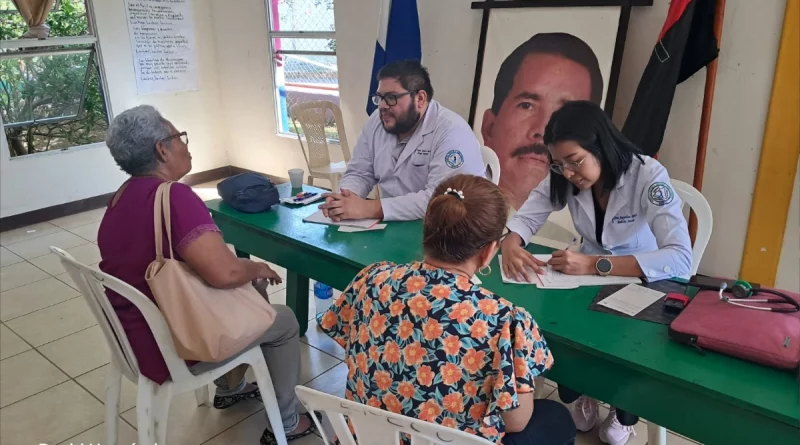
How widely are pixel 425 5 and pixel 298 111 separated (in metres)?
1.17

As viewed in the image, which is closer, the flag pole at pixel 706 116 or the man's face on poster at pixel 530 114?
the flag pole at pixel 706 116

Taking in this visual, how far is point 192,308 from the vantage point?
161 cm

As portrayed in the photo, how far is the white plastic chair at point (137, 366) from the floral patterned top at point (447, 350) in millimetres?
709

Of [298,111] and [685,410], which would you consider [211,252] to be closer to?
[685,410]

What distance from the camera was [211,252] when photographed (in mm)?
1647

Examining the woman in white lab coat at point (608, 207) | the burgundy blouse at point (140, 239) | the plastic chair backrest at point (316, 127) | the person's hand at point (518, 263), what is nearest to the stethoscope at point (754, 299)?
the woman in white lab coat at point (608, 207)

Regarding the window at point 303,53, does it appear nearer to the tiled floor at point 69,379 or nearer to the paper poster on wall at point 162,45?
the paper poster on wall at point 162,45

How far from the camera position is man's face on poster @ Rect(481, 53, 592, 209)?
10.6 ft

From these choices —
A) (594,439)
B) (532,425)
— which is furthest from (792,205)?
(532,425)

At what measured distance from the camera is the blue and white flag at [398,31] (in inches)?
148

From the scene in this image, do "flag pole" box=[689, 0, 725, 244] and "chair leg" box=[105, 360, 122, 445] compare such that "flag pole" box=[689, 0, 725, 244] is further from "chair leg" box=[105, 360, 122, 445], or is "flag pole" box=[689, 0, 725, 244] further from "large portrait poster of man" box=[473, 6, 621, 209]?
"chair leg" box=[105, 360, 122, 445]

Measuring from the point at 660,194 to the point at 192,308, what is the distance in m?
1.36

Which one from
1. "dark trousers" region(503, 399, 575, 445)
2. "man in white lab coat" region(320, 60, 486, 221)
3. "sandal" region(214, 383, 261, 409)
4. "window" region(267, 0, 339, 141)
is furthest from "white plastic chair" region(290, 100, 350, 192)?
"dark trousers" region(503, 399, 575, 445)

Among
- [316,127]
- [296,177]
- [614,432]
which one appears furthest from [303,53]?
[614,432]
